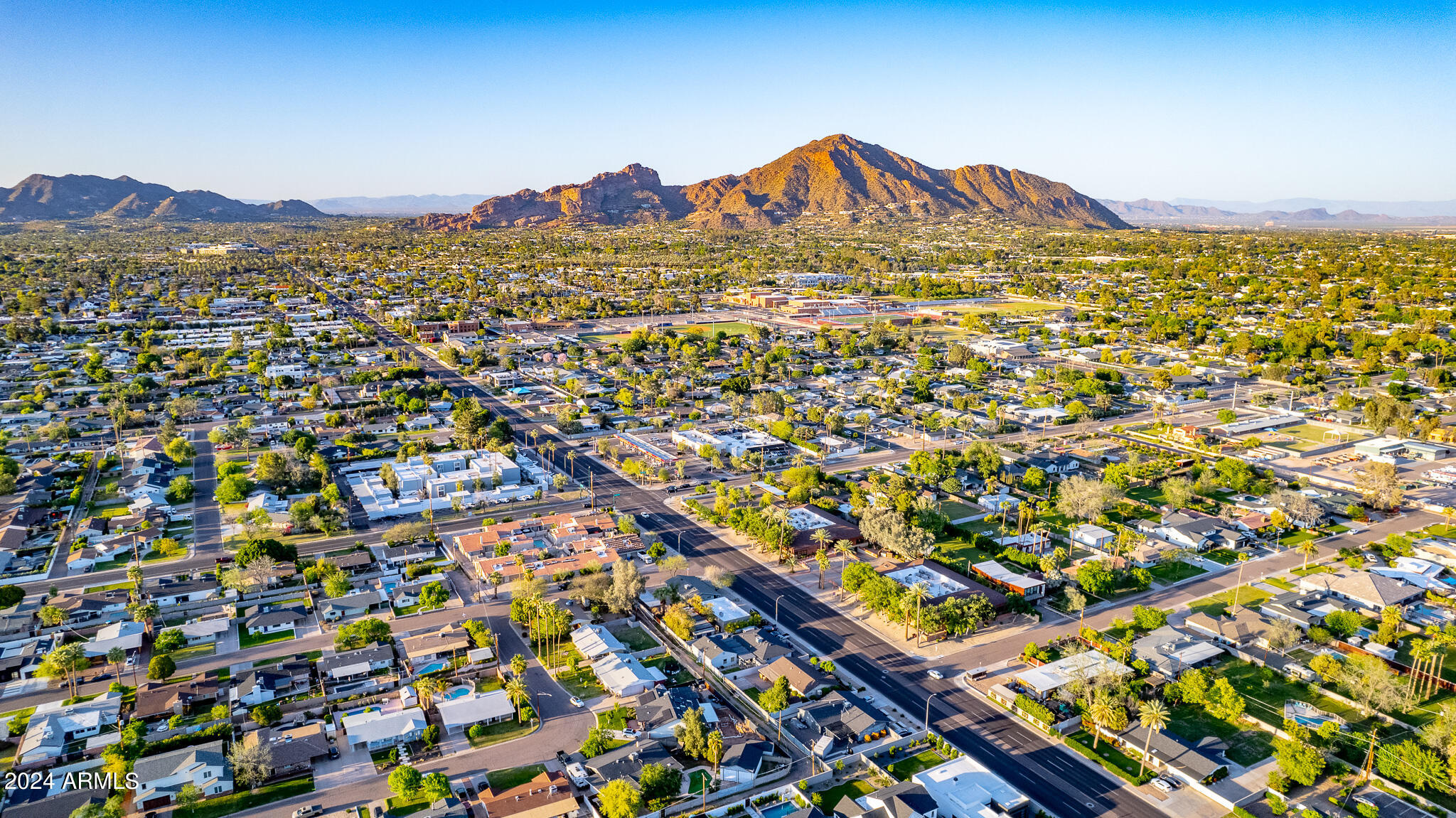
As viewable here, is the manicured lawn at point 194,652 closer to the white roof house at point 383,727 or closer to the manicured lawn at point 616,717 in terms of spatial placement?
the white roof house at point 383,727

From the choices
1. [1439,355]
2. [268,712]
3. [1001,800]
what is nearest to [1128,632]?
[1001,800]

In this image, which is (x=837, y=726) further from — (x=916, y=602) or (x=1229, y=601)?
(x=1229, y=601)

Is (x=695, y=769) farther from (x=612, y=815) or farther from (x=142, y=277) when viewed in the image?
(x=142, y=277)

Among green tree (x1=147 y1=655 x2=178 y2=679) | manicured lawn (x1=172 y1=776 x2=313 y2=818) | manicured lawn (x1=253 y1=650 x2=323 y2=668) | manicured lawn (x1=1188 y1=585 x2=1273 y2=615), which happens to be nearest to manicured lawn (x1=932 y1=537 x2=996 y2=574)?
manicured lawn (x1=1188 y1=585 x2=1273 y2=615)

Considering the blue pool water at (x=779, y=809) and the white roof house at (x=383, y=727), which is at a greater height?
the white roof house at (x=383, y=727)

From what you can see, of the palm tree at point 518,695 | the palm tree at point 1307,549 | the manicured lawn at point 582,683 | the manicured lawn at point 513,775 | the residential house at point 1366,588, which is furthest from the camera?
the palm tree at point 1307,549

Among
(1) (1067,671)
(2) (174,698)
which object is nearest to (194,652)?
(2) (174,698)

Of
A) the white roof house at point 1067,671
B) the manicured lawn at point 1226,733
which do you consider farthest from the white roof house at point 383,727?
the manicured lawn at point 1226,733
